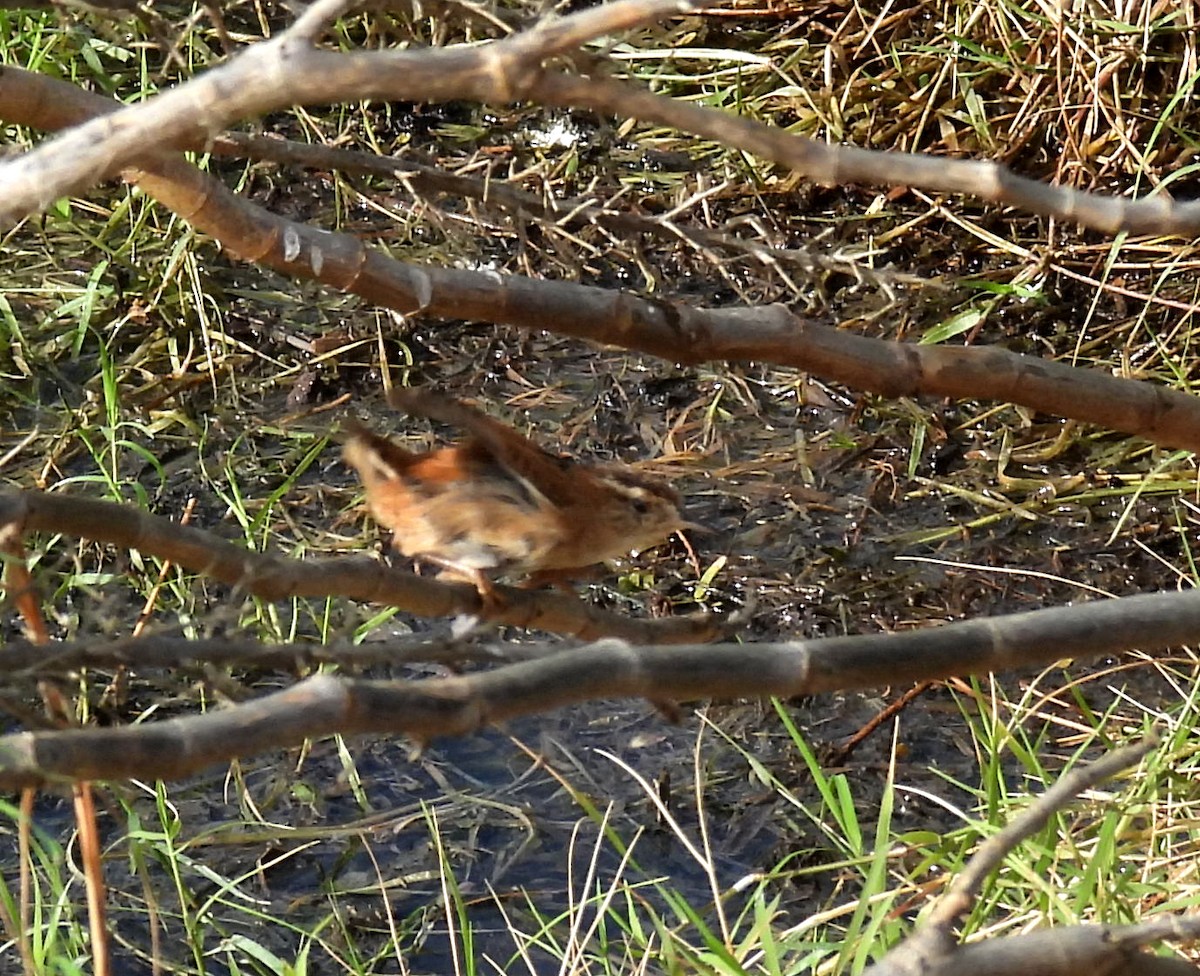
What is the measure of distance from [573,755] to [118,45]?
2.67 meters

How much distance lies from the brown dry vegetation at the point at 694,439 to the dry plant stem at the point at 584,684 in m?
1.19

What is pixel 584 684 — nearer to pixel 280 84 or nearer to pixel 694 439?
pixel 280 84

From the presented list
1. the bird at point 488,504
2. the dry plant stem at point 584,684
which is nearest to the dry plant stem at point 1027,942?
the dry plant stem at point 584,684

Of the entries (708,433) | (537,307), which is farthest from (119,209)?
(537,307)

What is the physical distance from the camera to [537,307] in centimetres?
220

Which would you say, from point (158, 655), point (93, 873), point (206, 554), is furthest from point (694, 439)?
point (158, 655)

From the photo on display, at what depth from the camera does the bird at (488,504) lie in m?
3.08

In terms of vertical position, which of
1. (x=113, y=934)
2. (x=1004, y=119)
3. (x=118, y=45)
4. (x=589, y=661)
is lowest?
(x=113, y=934)

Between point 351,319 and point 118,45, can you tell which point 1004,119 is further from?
point 118,45

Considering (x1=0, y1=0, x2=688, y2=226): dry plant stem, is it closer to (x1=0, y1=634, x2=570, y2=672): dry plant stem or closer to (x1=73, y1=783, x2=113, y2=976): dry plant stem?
(x1=0, y1=634, x2=570, y2=672): dry plant stem

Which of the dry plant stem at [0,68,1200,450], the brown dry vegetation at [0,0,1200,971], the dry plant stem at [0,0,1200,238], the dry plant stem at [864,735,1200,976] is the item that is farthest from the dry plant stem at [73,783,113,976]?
the dry plant stem at [864,735,1200,976]

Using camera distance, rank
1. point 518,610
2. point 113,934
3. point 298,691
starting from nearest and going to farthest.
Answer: point 298,691 → point 518,610 → point 113,934

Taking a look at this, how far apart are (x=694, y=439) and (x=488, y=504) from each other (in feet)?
5.84

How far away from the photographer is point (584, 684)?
150cm
